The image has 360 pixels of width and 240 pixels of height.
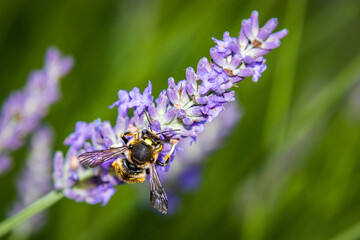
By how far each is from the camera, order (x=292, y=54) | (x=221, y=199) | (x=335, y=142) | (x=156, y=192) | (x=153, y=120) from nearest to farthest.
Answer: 1. (x=153, y=120)
2. (x=156, y=192)
3. (x=292, y=54)
4. (x=221, y=199)
5. (x=335, y=142)

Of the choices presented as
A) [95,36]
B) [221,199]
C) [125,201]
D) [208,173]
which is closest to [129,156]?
[125,201]

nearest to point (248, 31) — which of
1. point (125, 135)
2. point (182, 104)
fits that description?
point (182, 104)

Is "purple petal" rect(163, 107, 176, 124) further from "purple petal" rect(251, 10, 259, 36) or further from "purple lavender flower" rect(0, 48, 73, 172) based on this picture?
"purple lavender flower" rect(0, 48, 73, 172)

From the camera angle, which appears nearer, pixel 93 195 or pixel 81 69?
pixel 93 195

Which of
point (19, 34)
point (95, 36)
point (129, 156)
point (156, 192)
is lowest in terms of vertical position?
point (156, 192)

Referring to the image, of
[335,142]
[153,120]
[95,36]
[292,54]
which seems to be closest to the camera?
[153,120]

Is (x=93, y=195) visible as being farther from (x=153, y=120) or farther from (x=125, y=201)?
(x=125, y=201)

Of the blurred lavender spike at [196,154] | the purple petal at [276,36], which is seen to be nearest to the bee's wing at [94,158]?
the purple petal at [276,36]
